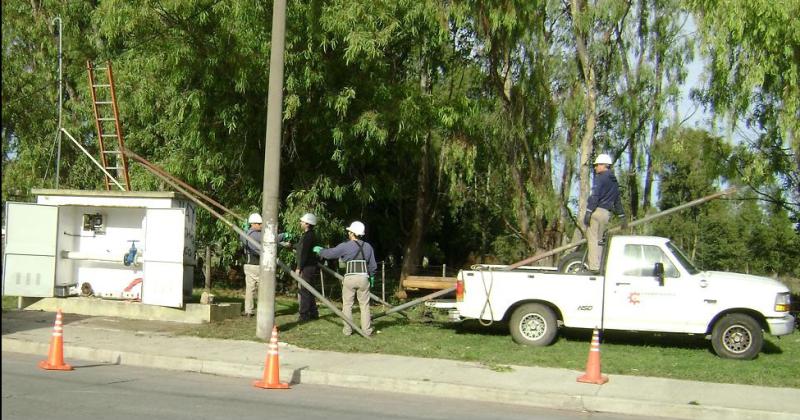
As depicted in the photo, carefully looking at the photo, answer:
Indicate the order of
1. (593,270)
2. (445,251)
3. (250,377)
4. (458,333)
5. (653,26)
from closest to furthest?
1. (250,377)
2. (593,270)
3. (458,333)
4. (653,26)
5. (445,251)

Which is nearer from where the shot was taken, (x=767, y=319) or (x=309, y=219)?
(x=767, y=319)

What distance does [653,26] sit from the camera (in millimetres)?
20172

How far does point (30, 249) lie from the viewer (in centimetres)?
1537

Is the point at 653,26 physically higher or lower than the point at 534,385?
higher

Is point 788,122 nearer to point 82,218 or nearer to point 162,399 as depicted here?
point 162,399

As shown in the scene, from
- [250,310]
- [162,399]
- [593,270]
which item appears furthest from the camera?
[250,310]

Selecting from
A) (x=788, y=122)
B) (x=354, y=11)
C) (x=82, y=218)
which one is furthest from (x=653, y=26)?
(x=82, y=218)

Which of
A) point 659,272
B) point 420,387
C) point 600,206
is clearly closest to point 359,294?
A: point 420,387

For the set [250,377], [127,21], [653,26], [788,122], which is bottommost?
[250,377]

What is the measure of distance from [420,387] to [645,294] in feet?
14.4

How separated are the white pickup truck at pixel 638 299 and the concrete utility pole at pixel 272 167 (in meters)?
3.17

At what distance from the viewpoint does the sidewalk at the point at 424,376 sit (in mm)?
9211

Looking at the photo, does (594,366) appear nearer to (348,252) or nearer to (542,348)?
(542,348)

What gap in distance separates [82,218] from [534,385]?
10.7 meters
